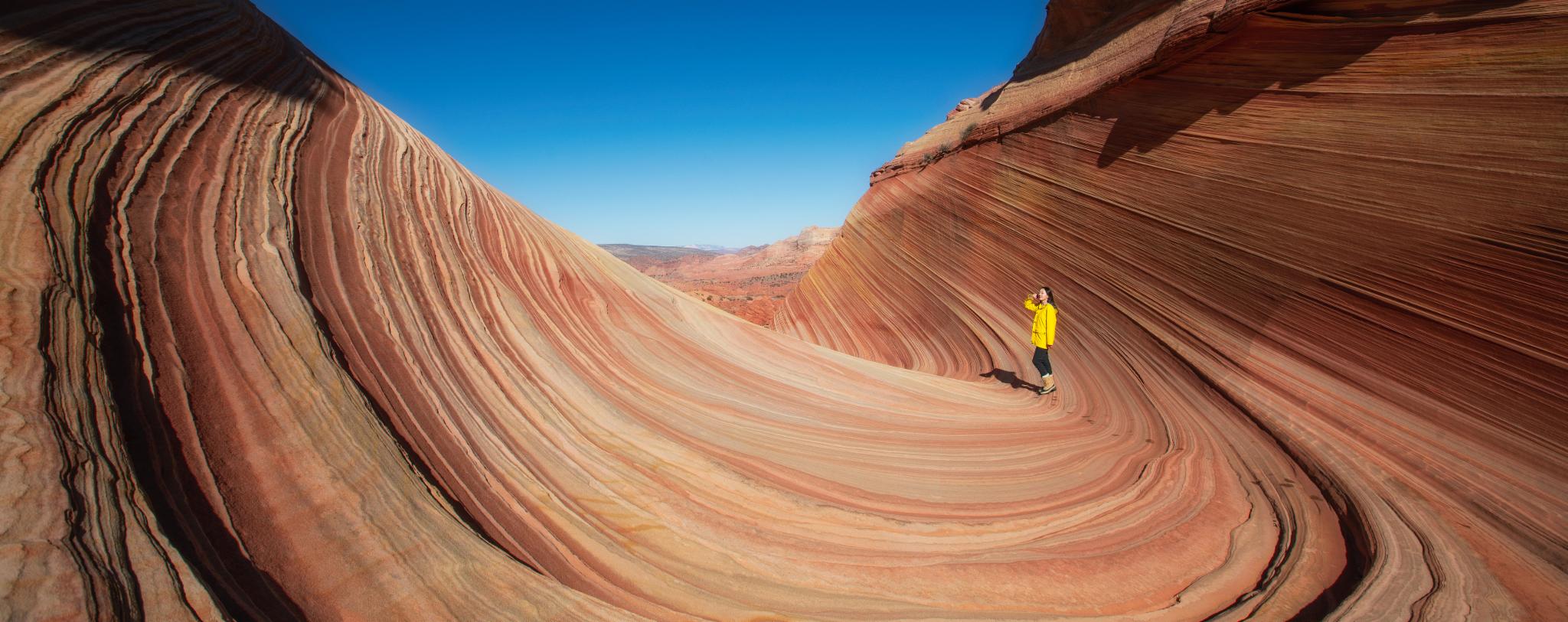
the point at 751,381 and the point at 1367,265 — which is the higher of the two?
the point at 751,381

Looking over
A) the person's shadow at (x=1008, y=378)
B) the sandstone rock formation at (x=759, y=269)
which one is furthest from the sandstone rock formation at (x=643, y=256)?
the person's shadow at (x=1008, y=378)

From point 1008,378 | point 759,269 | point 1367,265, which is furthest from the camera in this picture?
point 759,269

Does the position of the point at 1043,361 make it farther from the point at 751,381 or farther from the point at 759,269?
the point at 759,269

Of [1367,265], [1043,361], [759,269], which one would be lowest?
[1043,361]

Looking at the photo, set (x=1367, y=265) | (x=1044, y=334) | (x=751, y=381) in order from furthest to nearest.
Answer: (x=1044, y=334) → (x=751, y=381) → (x=1367, y=265)

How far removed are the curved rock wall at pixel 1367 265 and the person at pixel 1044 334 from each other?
241 millimetres

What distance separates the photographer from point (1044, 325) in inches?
213

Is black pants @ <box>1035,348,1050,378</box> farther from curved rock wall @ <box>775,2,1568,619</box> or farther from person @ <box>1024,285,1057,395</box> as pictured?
curved rock wall @ <box>775,2,1568,619</box>

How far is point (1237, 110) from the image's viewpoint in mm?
4285

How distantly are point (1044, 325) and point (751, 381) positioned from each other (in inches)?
111

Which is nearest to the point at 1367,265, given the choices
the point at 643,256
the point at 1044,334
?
the point at 1044,334

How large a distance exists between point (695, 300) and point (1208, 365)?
448 centimetres

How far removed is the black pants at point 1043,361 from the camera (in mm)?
5387

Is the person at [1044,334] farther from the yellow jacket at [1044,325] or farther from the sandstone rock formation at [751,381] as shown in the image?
the sandstone rock formation at [751,381]
